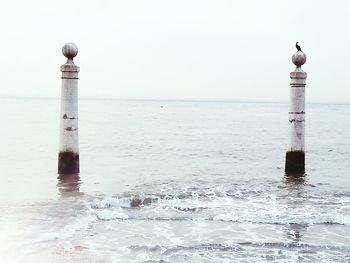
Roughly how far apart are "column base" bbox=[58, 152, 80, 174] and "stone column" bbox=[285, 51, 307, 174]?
16.0 ft

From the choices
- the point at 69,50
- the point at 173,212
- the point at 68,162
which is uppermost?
the point at 69,50

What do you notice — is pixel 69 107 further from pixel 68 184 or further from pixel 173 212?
pixel 173 212

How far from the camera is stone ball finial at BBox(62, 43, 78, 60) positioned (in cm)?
1126

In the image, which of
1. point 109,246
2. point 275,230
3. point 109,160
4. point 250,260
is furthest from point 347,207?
point 109,160

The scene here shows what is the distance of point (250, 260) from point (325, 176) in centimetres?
856

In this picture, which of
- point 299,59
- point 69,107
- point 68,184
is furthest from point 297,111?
point 68,184

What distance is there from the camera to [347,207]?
31.0ft

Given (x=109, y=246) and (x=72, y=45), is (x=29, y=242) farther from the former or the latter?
(x=72, y=45)

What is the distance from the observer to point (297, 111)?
1197 centimetres

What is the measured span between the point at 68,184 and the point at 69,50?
2.86 meters

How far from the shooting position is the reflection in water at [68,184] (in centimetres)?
1055

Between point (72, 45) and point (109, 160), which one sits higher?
point (72, 45)

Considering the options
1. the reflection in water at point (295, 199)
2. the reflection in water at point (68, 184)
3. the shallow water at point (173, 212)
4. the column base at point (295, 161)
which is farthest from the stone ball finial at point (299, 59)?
the reflection in water at point (68, 184)

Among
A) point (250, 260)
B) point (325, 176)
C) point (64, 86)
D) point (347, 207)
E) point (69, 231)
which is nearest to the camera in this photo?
point (250, 260)
